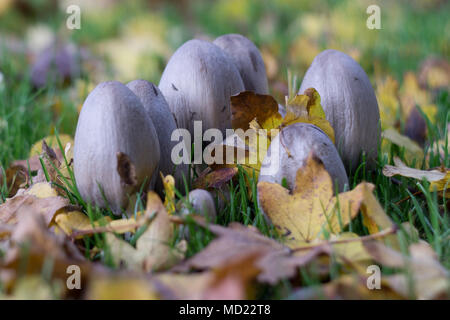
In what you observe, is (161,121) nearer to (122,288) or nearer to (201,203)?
(201,203)

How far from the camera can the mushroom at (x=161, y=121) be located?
1.15 meters

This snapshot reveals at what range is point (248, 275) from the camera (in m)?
0.76

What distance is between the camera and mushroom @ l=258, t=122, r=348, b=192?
103cm

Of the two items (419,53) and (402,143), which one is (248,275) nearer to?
(402,143)

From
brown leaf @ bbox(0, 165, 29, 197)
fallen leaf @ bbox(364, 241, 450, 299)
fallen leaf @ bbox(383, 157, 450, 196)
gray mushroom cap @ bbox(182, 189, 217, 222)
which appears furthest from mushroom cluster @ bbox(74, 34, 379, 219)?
brown leaf @ bbox(0, 165, 29, 197)

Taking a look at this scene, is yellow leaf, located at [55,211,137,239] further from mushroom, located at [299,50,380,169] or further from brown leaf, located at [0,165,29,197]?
mushroom, located at [299,50,380,169]

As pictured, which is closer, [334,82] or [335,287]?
[335,287]

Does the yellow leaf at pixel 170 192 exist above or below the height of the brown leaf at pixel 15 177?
above

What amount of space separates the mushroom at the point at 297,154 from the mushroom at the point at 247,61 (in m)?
0.41

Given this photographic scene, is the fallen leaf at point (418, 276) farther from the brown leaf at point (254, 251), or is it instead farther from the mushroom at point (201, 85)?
the mushroom at point (201, 85)

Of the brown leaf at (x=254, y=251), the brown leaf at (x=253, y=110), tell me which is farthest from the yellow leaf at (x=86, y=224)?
the brown leaf at (x=253, y=110)

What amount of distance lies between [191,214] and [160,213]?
0.20 feet

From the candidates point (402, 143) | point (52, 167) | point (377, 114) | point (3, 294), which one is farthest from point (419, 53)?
point (3, 294)

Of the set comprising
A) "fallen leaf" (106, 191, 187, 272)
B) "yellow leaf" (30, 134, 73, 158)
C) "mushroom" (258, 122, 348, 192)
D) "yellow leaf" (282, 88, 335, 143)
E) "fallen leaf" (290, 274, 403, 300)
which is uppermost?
"yellow leaf" (282, 88, 335, 143)
